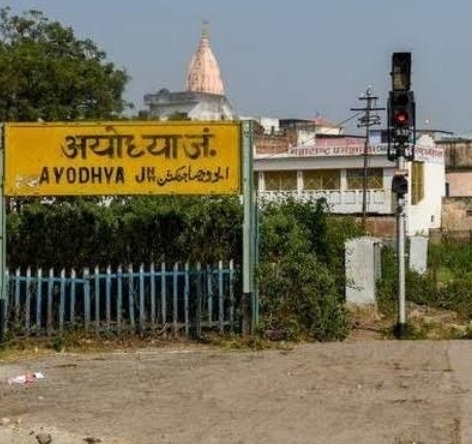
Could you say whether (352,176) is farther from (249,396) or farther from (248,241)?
(249,396)

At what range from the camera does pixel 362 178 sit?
200 ft

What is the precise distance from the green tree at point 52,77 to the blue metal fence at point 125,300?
2494 cm

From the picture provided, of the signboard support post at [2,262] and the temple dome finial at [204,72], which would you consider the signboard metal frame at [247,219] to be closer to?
the signboard support post at [2,262]

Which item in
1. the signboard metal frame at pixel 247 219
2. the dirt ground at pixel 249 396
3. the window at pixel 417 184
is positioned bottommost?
the dirt ground at pixel 249 396

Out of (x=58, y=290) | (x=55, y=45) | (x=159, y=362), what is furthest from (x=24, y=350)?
(x=55, y=45)

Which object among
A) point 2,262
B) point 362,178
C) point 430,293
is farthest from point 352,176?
point 2,262

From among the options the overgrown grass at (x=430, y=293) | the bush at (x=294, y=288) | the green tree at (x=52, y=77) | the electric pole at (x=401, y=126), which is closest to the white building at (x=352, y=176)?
the green tree at (x=52, y=77)

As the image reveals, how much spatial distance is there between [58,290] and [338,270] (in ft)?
16.2

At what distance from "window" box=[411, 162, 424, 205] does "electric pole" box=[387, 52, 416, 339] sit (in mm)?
44195

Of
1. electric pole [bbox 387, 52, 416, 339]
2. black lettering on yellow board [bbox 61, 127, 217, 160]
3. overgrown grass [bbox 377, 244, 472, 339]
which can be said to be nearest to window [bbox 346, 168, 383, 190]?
overgrown grass [bbox 377, 244, 472, 339]

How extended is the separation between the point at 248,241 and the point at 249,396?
4.02 metres

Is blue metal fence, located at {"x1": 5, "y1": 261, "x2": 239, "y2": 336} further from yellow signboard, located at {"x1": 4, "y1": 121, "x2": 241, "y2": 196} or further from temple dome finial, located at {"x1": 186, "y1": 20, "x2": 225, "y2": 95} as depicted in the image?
temple dome finial, located at {"x1": 186, "y1": 20, "x2": 225, "y2": 95}

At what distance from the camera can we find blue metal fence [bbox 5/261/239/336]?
45.8 feet

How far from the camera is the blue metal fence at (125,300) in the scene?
14.0 meters
